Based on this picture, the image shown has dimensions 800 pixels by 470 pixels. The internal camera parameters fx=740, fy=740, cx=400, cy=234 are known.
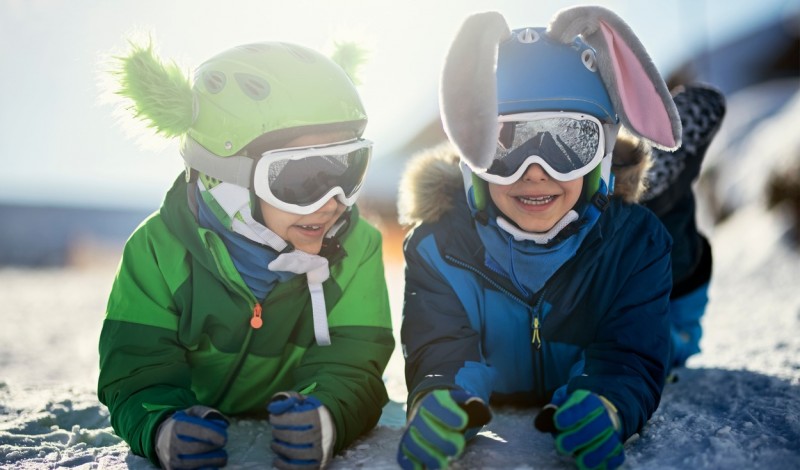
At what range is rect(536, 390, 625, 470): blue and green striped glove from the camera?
1745mm

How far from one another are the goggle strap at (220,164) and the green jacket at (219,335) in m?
0.15

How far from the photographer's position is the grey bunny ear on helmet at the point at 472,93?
195 cm

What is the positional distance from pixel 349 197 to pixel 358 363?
0.50m

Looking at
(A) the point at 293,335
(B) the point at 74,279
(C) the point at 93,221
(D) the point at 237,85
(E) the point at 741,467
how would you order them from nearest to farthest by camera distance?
1. (E) the point at 741,467
2. (D) the point at 237,85
3. (A) the point at 293,335
4. (B) the point at 74,279
5. (C) the point at 93,221

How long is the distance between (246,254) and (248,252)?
0.01 m

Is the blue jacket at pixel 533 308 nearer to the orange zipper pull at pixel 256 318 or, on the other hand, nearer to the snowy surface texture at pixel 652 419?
the snowy surface texture at pixel 652 419

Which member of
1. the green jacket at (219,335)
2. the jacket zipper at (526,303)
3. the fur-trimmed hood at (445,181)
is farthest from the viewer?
the fur-trimmed hood at (445,181)

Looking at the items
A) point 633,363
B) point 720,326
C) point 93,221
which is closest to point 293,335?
point 633,363

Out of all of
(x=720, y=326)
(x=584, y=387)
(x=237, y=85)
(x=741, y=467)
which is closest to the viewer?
(x=741, y=467)

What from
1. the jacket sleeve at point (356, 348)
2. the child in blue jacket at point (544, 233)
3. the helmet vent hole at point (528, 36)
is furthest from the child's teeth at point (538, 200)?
the jacket sleeve at point (356, 348)

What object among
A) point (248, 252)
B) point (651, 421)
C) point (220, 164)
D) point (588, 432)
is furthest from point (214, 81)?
point (651, 421)

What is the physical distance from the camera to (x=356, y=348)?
7.41ft

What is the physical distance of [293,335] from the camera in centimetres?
239

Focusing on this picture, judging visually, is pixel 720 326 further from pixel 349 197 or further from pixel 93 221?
pixel 93 221
